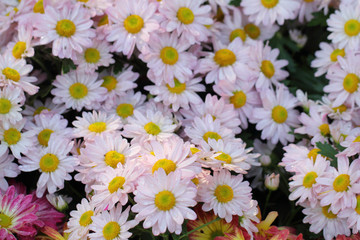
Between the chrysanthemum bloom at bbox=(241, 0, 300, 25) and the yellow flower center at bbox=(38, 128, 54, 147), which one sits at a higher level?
the chrysanthemum bloom at bbox=(241, 0, 300, 25)

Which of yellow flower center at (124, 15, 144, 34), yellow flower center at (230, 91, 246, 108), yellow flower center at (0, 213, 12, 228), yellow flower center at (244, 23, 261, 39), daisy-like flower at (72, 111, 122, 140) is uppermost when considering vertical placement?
yellow flower center at (124, 15, 144, 34)

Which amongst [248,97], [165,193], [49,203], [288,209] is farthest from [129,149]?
[288,209]

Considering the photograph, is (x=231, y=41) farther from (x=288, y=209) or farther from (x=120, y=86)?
(x=288, y=209)

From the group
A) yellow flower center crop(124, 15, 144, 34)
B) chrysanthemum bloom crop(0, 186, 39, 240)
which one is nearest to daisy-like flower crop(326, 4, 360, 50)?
yellow flower center crop(124, 15, 144, 34)

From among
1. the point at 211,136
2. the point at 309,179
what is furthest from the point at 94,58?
the point at 309,179

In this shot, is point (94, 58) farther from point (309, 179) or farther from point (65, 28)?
point (309, 179)

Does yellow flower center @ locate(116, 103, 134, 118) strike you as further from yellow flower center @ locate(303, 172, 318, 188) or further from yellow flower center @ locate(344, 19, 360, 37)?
yellow flower center @ locate(344, 19, 360, 37)
